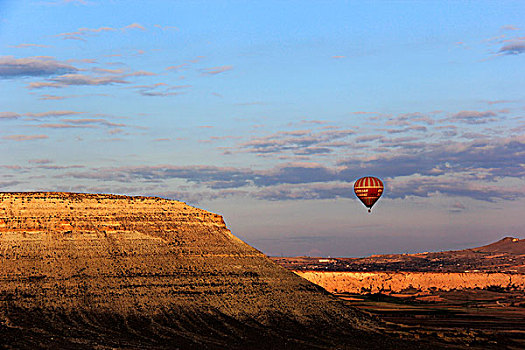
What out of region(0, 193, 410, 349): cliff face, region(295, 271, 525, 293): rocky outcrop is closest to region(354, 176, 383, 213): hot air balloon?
region(0, 193, 410, 349): cliff face

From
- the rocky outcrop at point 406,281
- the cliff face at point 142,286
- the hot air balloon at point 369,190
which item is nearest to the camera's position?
the cliff face at point 142,286

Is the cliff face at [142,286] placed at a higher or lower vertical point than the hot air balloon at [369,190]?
lower

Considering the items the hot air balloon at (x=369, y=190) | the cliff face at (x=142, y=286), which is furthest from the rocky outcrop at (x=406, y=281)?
the cliff face at (x=142, y=286)

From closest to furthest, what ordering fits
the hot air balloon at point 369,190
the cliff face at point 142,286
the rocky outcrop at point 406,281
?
the cliff face at point 142,286 < the hot air balloon at point 369,190 < the rocky outcrop at point 406,281

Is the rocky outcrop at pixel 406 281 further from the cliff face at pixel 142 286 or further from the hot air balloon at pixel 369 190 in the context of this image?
the cliff face at pixel 142 286

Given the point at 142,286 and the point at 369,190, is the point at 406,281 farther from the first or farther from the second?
the point at 142,286

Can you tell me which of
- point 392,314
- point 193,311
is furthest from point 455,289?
point 193,311

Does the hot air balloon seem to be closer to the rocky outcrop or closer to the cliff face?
the cliff face
